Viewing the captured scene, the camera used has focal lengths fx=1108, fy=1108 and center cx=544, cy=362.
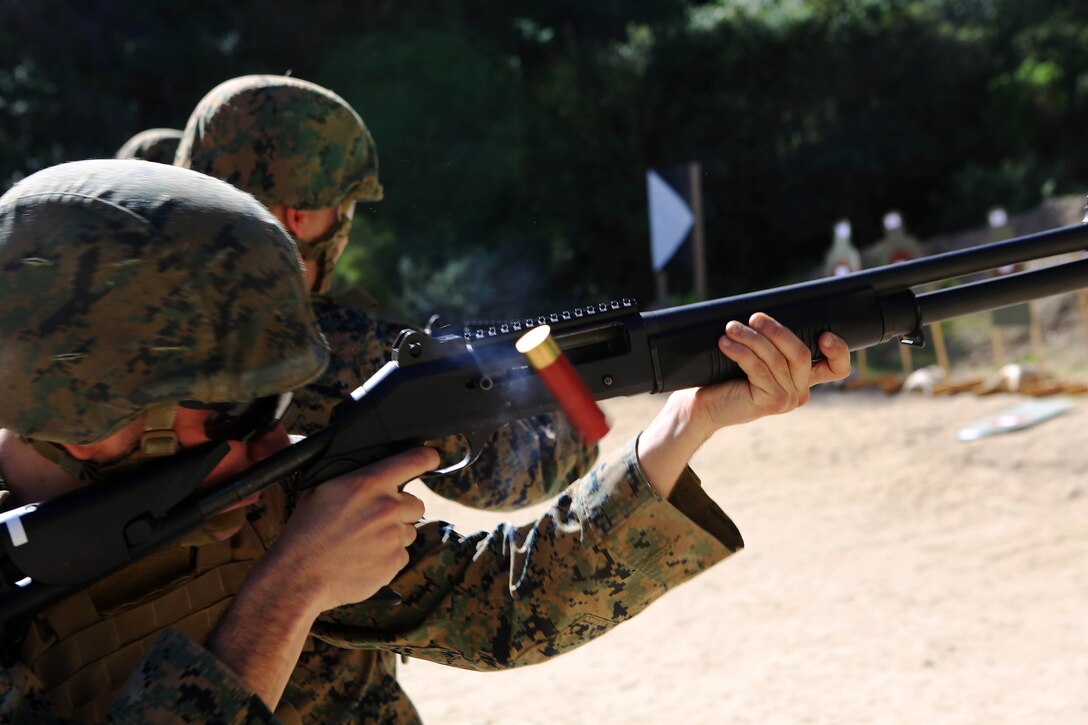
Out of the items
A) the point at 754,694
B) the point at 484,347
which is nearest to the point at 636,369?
the point at 484,347

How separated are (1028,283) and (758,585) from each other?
4.05m

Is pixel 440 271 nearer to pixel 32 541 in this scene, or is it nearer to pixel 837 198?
pixel 837 198

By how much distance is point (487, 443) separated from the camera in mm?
2711

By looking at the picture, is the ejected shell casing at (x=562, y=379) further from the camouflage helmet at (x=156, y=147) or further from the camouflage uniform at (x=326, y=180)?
the camouflage helmet at (x=156, y=147)

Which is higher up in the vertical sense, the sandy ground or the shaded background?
the shaded background

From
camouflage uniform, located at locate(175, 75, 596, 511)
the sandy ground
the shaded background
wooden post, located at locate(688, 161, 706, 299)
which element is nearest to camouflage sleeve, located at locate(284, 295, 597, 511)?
camouflage uniform, located at locate(175, 75, 596, 511)

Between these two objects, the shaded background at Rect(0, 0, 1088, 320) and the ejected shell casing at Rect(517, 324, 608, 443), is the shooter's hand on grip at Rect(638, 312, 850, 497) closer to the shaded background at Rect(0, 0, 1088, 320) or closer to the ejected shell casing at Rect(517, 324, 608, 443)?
the ejected shell casing at Rect(517, 324, 608, 443)

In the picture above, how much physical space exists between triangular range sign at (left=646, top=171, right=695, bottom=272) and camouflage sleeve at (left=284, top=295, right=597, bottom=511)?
29.9ft

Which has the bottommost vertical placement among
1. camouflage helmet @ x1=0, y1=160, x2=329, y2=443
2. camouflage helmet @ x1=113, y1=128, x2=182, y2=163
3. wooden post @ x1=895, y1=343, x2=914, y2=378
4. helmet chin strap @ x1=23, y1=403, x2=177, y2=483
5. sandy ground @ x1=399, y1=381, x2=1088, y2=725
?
wooden post @ x1=895, y1=343, x2=914, y2=378

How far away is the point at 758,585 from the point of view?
601cm

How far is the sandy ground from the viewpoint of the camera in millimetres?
4625

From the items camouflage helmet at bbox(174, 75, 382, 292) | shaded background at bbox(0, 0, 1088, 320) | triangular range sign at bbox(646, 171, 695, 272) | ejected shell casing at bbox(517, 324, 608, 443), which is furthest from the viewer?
shaded background at bbox(0, 0, 1088, 320)

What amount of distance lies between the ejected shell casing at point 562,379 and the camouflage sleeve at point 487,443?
753 mm

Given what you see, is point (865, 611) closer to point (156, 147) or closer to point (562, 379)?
point (562, 379)
